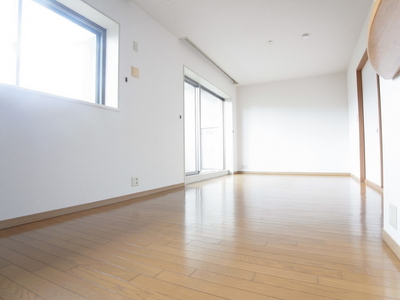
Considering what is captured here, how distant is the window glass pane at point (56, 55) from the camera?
6.71ft

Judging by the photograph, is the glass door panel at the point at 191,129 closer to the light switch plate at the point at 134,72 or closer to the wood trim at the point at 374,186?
the light switch plate at the point at 134,72

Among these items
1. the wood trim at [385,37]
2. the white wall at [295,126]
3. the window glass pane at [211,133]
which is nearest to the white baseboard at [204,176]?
the window glass pane at [211,133]

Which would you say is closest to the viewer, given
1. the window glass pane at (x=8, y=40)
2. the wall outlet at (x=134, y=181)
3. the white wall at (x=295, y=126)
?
the window glass pane at (x=8, y=40)

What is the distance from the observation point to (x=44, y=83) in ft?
7.03

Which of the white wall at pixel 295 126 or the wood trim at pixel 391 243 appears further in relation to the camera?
the white wall at pixel 295 126

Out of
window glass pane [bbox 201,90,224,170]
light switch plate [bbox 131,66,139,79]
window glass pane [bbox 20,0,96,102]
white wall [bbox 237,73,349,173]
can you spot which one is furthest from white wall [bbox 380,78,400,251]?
white wall [bbox 237,73,349,173]

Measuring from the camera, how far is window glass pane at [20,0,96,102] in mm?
2045

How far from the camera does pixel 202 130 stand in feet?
19.6

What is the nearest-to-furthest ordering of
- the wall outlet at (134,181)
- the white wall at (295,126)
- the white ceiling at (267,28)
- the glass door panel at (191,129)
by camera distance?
the wall outlet at (134,181) < the white ceiling at (267,28) < the glass door panel at (191,129) < the white wall at (295,126)

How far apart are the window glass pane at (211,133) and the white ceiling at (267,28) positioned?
119 cm

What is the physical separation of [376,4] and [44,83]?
254 centimetres

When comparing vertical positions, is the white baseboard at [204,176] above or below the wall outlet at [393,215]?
below

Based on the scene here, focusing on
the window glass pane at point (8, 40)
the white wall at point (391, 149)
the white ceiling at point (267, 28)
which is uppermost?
the white ceiling at point (267, 28)

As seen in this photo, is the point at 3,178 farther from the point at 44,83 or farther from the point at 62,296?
the point at 62,296
